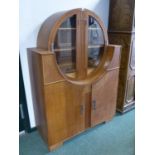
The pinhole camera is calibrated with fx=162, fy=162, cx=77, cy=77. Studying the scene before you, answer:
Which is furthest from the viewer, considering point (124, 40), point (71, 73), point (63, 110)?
point (124, 40)

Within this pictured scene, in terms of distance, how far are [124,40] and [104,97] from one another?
2.79 ft

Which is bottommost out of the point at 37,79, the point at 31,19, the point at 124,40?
the point at 37,79

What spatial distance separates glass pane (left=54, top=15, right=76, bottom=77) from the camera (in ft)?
5.71

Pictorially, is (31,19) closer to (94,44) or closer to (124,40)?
(94,44)

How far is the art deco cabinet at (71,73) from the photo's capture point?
1.64m

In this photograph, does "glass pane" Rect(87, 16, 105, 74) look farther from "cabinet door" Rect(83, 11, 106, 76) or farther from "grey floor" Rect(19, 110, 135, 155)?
"grey floor" Rect(19, 110, 135, 155)

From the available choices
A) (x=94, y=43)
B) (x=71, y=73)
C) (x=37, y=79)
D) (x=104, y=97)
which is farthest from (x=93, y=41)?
(x=37, y=79)

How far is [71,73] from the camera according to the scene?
6.25 ft

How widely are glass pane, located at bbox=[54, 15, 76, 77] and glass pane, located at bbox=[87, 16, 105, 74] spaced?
0.24 m

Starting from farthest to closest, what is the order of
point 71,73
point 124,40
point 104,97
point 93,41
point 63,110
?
point 124,40
point 104,97
point 93,41
point 71,73
point 63,110

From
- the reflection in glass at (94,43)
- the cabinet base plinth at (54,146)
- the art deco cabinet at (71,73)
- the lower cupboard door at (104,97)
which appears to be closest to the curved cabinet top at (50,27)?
the art deco cabinet at (71,73)

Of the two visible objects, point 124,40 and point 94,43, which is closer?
point 94,43
